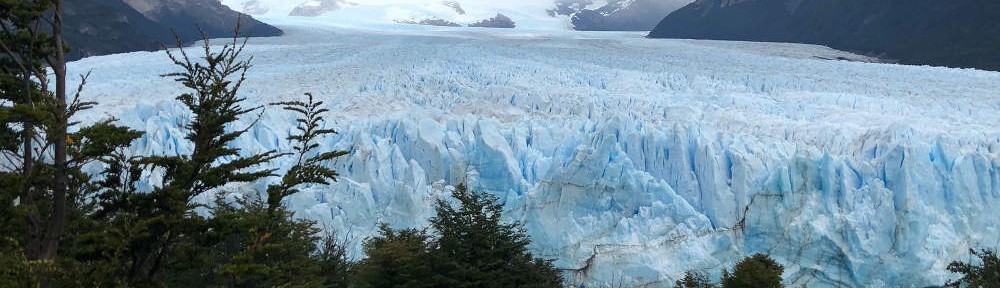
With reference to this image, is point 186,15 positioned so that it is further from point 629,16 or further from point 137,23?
point 629,16

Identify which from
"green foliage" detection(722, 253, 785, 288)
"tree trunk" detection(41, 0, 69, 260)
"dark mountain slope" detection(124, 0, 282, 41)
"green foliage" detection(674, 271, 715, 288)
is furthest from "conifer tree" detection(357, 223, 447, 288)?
"dark mountain slope" detection(124, 0, 282, 41)

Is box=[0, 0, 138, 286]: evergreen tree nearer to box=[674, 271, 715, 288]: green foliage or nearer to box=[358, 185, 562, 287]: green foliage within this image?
box=[358, 185, 562, 287]: green foliage

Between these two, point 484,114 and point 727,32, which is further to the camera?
point 727,32

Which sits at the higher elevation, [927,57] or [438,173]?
[927,57]

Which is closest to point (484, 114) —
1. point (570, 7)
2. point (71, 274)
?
point (71, 274)

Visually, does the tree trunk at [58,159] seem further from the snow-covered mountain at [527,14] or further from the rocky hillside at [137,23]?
the snow-covered mountain at [527,14]

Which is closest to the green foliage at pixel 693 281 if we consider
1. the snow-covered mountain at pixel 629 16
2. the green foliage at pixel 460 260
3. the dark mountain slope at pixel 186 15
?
the green foliage at pixel 460 260

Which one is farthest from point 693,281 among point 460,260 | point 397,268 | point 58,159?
point 58,159

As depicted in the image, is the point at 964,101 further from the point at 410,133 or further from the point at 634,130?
the point at 410,133
